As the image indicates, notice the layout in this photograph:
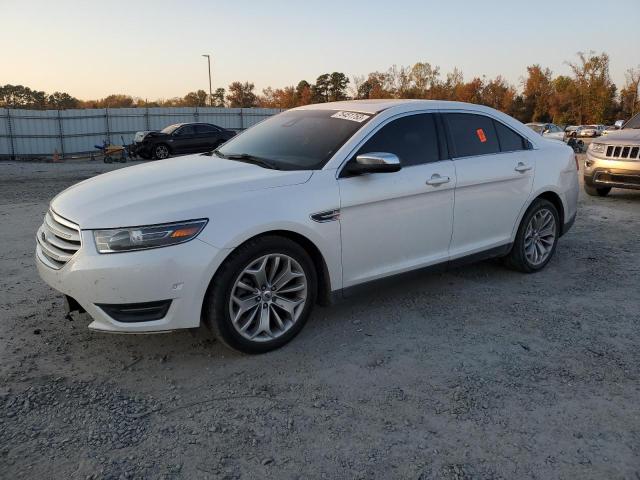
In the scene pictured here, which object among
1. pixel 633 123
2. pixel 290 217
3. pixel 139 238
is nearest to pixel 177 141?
pixel 633 123

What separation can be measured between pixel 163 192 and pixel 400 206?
1693 mm

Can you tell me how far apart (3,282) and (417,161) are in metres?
3.82

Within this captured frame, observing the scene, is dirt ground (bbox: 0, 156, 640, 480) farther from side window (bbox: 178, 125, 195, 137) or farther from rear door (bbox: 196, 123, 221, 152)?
rear door (bbox: 196, 123, 221, 152)

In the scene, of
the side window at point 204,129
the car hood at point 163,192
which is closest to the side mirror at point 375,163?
the car hood at point 163,192

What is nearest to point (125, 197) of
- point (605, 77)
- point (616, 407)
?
point (616, 407)

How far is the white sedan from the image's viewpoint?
3145mm

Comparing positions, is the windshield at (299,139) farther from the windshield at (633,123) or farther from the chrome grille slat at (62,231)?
the windshield at (633,123)

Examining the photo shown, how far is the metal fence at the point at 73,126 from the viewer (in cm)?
2405

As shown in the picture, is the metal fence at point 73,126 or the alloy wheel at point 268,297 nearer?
the alloy wheel at point 268,297

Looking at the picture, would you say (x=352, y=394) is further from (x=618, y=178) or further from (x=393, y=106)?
(x=618, y=178)

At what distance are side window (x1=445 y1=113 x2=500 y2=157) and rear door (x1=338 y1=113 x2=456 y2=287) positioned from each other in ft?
0.68

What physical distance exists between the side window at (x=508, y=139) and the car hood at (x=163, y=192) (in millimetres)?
2190

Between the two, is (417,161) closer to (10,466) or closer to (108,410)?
(108,410)

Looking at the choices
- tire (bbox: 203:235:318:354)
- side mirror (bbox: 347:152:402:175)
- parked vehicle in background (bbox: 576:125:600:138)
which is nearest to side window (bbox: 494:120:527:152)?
side mirror (bbox: 347:152:402:175)
